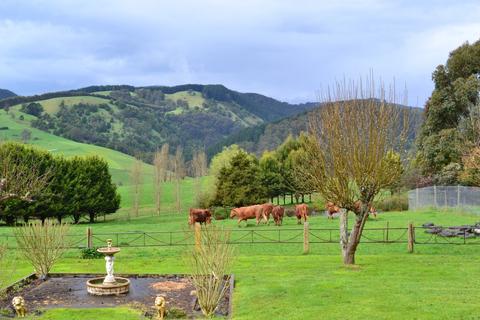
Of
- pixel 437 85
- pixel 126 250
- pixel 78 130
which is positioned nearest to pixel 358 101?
pixel 126 250

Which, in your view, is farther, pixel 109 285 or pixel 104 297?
pixel 109 285

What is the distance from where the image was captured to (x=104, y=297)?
54.6 feet

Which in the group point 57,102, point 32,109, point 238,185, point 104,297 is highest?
point 57,102

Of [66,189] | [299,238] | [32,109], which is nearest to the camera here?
[299,238]

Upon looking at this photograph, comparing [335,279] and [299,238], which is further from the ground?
[299,238]

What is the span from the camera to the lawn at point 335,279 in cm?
1373

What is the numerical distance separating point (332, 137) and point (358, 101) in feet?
5.89

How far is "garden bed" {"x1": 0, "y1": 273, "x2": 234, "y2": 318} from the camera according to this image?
49.9 ft

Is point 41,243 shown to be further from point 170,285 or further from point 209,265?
point 209,265

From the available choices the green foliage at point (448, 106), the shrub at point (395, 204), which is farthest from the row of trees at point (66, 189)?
the green foliage at point (448, 106)

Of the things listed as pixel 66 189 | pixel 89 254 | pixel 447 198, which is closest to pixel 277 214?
pixel 447 198

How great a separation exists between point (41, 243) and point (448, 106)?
38.1 meters

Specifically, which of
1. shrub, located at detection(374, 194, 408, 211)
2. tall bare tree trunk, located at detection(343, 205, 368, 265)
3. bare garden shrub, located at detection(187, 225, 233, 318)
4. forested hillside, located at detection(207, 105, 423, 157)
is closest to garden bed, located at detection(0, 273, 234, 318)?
bare garden shrub, located at detection(187, 225, 233, 318)

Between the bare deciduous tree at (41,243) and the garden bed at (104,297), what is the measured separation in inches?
22.8
